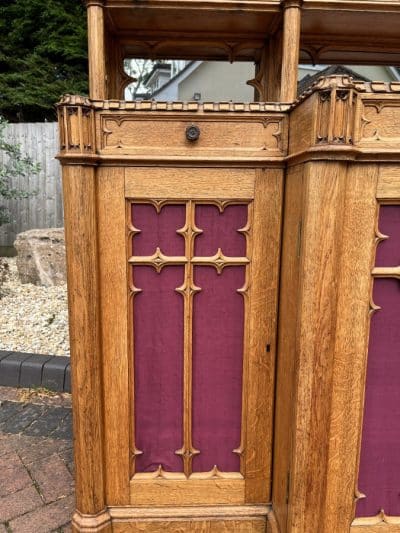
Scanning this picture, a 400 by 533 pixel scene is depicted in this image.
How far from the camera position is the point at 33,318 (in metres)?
4.45

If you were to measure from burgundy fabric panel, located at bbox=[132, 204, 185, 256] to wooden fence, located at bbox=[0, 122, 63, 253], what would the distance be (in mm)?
5703

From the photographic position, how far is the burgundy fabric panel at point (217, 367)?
5.76 ft

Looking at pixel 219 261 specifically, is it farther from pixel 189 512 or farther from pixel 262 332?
pixel 189 512

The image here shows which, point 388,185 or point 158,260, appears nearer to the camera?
point 388,185

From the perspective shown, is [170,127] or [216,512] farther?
[216,512]

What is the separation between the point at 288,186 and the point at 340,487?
1107mm

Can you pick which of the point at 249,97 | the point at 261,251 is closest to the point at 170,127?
the point at 261,251

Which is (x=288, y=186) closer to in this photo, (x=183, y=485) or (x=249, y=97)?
(x=183, y=485)

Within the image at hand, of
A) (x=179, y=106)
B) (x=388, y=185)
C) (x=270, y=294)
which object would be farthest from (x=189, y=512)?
(x=179, y=106)

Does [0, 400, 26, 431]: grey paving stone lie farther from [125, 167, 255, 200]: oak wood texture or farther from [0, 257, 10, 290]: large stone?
[0, 257, 10, 290]: large stone

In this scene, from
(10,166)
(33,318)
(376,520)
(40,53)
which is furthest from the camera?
(40,53)

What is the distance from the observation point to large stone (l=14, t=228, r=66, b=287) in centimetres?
516

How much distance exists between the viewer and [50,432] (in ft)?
9.32

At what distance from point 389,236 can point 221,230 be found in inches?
23.0
